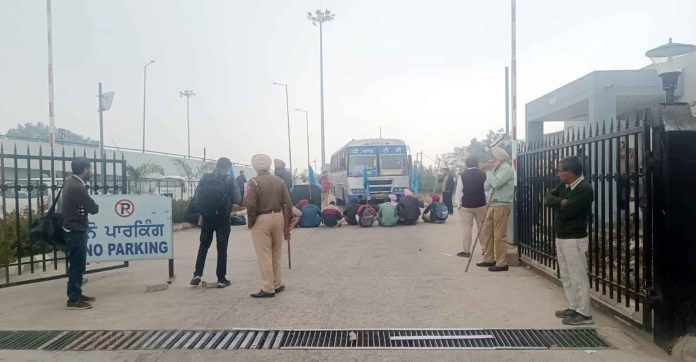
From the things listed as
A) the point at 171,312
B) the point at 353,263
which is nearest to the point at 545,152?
the point at 353,263

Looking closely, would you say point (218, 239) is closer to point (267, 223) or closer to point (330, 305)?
point (267, 223)

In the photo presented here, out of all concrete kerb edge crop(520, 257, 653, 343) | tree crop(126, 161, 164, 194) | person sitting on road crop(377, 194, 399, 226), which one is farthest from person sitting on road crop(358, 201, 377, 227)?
concrete kerb edge crop(520, 257, 653, 343)

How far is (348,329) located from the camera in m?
5.34

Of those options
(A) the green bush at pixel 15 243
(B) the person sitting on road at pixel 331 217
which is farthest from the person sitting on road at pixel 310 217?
(A) the green bush at pixel 15 243

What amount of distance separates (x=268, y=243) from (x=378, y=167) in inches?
605

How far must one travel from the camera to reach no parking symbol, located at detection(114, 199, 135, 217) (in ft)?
24.9

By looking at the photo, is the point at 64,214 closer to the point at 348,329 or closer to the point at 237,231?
the point at 348,329

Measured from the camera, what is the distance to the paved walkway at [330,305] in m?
4.72

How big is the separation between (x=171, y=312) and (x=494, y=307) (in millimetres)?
3679

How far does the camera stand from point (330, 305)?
20.6 ft

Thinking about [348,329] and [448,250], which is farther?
[448,250]

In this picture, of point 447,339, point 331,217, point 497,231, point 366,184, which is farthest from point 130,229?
point 366,184

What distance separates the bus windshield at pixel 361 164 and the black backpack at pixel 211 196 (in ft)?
48.1

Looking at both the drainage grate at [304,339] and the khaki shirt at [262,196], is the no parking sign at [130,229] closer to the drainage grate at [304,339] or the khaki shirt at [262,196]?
the khaki shirt at [262,196]
